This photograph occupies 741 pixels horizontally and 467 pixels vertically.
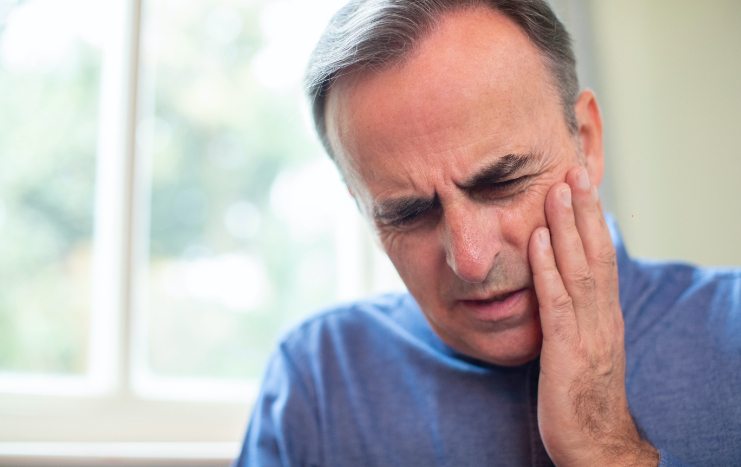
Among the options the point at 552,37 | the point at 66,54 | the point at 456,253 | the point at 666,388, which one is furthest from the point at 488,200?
the point at 66,54

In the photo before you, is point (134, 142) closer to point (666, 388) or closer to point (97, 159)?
point (97, 159)

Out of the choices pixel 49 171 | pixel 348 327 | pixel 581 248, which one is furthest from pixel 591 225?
pixel 49 171

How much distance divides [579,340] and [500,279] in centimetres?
16

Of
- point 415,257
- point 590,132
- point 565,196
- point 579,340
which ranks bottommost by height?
point 579,340

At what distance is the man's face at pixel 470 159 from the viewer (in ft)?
3.64

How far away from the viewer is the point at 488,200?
3.73ft

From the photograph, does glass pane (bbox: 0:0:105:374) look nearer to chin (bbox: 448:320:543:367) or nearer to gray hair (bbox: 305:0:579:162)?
gray hair (bbox: 305:0:579:162)

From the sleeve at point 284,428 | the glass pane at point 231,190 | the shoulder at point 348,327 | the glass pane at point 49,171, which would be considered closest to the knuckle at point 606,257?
the shoulder at point 348,327

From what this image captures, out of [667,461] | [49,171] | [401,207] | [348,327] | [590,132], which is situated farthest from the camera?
[49,171]

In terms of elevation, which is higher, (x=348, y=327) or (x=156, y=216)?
(x=156, y=216)

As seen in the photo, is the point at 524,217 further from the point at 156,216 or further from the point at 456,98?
the point at 156,216

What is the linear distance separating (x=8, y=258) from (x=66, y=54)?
2.02 feet

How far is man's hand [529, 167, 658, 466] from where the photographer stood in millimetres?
1098

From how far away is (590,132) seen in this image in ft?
4.27
